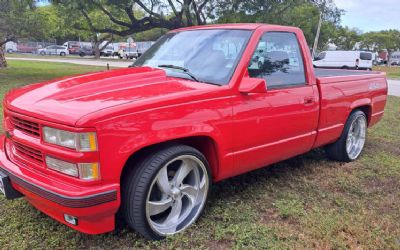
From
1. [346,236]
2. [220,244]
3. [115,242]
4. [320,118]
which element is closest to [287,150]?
[320,118]

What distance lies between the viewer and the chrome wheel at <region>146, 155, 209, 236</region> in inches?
126

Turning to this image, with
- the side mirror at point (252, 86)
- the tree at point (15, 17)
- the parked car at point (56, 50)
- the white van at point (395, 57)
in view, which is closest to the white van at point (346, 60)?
the tree at point (15, 17)

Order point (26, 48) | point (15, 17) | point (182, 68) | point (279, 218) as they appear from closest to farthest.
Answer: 1. point (279, 218)
2. point (182, 68)
3. point (15, 17)
4. point (26, 48)

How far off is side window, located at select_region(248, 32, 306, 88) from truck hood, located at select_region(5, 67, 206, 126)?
0.78 m

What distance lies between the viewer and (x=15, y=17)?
14883 millimetres

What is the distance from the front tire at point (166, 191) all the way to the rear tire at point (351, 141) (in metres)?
2.60

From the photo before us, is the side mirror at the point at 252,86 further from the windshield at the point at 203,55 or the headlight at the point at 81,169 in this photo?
the headlight at the point at 81,169

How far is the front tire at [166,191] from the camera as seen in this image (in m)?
2.94

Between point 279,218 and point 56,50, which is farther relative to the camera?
point 56,50

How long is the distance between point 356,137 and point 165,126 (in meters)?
3.74

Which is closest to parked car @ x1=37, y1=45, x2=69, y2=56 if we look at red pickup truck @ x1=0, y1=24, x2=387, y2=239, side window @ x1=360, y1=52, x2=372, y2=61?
side window @ x1=360, y1=52, x2=372, y2=61

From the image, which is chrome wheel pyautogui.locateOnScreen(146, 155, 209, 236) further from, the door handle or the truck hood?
the door handle

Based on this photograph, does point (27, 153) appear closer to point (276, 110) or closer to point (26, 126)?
point (26, 126)

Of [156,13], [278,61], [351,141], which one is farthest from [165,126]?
[156,13]
